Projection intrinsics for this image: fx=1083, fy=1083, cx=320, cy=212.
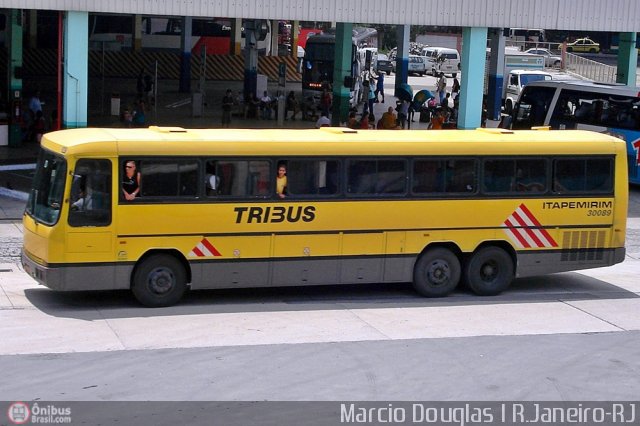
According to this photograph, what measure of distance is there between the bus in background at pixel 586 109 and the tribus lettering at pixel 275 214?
51.8 feet

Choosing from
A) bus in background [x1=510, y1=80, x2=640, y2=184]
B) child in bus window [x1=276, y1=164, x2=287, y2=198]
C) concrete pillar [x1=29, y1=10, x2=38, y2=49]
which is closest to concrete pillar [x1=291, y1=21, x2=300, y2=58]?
concrete pillar [x1=29, y1=10, x2=38, y2=49]

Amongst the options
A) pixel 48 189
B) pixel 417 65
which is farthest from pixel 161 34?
pixel 48 189

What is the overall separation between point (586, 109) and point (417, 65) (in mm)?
40407

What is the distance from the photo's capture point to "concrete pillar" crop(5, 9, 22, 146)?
31.2 meters

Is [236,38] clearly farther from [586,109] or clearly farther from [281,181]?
[281,181]

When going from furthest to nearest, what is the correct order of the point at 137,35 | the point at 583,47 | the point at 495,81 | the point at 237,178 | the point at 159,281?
the point at 583,47, the point at 137,35, the point at 495,81, the point at 237,178, the point at 159,281

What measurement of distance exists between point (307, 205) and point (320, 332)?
236 centimetres

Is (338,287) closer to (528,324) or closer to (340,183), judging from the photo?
(340,183)

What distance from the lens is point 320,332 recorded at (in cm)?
1434

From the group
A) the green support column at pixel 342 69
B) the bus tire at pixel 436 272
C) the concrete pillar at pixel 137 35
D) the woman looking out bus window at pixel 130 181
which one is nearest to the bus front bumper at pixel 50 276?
the woman looking out bus window at pixel 130 181

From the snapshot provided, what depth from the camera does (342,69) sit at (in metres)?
42.0

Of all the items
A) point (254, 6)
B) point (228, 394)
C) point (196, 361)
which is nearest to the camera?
point (228, 394)

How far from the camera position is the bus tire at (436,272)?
16.7 meters

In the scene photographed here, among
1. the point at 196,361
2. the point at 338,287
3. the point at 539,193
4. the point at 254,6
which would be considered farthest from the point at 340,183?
the point at 254,6
